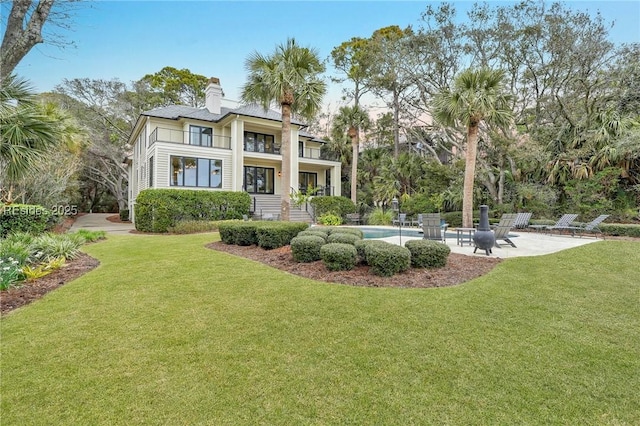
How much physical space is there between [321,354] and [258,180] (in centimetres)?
2189

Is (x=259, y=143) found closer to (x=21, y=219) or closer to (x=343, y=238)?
(x=21, y=219)

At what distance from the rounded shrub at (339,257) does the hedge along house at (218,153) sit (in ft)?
46.4

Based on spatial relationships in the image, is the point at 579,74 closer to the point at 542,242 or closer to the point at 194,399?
the point at 542,242

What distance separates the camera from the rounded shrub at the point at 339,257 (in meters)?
6.47

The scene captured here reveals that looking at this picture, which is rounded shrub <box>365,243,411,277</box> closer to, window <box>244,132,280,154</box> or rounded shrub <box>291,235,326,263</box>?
rounded shrub <box>291,235,326,263</box>

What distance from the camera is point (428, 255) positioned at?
672cm

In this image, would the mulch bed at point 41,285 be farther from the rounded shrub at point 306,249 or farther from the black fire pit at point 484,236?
the black fire pit at point 484,236

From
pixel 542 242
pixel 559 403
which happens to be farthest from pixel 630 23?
pixel 559 403

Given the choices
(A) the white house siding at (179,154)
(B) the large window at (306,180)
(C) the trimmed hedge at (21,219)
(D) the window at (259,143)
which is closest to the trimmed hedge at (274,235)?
(C) the trimmed hedge at (21,219)

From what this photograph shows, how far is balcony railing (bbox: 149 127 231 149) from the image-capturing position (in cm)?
2112

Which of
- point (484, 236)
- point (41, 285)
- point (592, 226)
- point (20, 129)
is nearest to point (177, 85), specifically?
point (20, 129)

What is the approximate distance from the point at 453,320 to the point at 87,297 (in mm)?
5587

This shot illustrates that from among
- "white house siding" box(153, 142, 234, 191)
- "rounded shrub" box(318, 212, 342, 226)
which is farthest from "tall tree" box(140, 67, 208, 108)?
"rounded shrub" box(318, 212, 342, 226)

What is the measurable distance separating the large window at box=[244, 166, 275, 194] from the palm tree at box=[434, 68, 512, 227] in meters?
14.1
